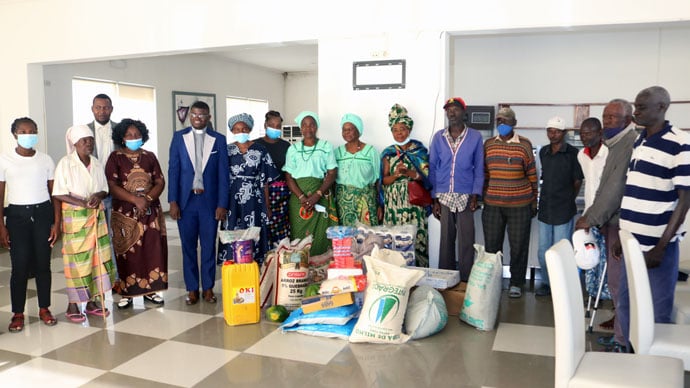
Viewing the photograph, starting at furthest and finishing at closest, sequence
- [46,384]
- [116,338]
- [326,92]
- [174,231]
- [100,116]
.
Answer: [174,231], [326,92], [100,116], [116,338], [46,384]

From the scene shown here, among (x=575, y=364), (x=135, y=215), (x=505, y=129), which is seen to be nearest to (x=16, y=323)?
(x=135, y=215)

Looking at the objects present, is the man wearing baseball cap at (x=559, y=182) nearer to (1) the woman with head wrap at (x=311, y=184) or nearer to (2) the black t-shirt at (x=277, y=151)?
(1) the woman with head wrap at (x=311, y=184)

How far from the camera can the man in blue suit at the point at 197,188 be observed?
4094mm

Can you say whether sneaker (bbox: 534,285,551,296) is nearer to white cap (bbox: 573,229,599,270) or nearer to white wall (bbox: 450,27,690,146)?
white cap (bbox: 573,229,599,270)

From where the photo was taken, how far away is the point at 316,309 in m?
3.51

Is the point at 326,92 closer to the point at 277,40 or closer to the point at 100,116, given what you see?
the point at 277,40

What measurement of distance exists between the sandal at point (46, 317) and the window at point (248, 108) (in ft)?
22.8

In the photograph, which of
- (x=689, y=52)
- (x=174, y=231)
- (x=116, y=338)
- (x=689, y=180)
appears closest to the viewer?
(x=689, y=180)

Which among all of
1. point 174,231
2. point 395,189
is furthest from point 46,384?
point 174,231

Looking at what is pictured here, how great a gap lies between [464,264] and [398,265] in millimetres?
1055

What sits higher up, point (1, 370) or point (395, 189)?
point (395, 189)

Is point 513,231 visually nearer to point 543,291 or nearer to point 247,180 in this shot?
point 543,291

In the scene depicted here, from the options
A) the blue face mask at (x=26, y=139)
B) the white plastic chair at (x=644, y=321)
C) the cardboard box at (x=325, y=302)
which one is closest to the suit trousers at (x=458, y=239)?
the cardboard box at (x=325, y=302)

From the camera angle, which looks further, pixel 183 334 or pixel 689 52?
pixel 689 52
